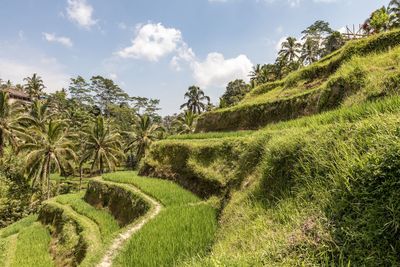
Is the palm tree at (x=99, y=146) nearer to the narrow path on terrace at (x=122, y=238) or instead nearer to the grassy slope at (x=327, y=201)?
the narrow path on terrace at (x=122, y=238)

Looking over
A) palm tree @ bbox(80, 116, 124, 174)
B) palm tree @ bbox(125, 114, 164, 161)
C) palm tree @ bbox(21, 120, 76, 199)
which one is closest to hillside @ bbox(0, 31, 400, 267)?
palm tree @ bbox(21, 120, 76, 199)

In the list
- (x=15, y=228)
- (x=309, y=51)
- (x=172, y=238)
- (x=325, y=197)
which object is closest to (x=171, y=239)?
(x=172, y=238)

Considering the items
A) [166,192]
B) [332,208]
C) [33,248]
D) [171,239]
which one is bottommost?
[33,248]

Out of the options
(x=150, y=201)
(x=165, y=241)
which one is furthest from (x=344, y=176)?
(x=150, y=201)

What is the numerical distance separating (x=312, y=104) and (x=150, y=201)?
7.73 m

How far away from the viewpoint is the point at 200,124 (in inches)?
807

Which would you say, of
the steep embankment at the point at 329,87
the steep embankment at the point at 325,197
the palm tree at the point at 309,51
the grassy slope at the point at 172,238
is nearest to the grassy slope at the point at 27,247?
the grassy slope at the point at 172,238

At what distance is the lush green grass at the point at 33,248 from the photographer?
1180 centimetres

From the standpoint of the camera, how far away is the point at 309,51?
40094 millimetres

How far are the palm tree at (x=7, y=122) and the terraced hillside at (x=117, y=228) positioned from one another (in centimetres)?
871

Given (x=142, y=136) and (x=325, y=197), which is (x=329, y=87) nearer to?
(x=325, y=197)

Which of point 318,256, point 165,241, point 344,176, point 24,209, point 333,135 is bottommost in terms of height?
point 24,209

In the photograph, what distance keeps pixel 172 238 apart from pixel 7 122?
2499cm

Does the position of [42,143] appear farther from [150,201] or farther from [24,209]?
[150,201]
